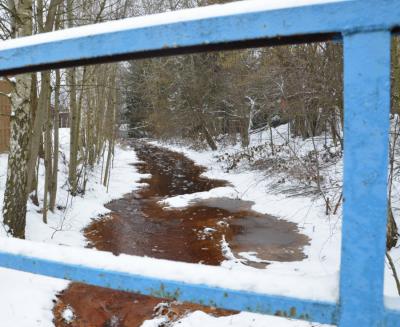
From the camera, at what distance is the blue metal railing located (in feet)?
2.46

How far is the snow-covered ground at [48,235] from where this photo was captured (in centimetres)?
450

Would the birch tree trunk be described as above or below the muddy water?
above

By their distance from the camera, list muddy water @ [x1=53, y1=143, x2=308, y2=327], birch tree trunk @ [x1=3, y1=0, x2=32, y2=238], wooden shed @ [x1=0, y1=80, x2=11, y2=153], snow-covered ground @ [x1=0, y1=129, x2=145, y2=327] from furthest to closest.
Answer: wooden shed @ [x1=0, y1=80, x2=11, y2=153]
birch tree trunk @ [x1=3, y1=0, x2=32, y2=238]
muddy water @ [x1=53, y1=143, x2=308, y2=327]
snow-covered ground @ [x1=0, y1=129, x2=145, y2=327]

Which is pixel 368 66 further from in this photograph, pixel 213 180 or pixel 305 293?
pixel 213 180

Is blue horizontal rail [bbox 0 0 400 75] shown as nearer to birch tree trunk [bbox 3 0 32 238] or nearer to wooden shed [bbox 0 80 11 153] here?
birch tree trunk [bbox 3 0 32 238]

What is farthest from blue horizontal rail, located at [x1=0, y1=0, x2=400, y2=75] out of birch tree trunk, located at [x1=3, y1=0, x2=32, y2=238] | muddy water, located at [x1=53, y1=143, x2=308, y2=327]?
birch tree trunk, located at [x1=3, y1=0, x2=32, y2=238]

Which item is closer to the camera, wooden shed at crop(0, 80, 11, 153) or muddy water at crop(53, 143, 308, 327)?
muddy water at crop(53, 143, 308, 327)

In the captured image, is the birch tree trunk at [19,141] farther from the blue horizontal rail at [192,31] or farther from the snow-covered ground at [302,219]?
the blue horizontal rail at [192,31]

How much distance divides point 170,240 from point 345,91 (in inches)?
303

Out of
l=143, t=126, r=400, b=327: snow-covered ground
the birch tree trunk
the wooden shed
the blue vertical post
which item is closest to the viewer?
the blue vertical post

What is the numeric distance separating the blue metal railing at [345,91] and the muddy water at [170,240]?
14.1 ft

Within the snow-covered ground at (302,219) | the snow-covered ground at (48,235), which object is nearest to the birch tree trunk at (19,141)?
the snow-covered ground at (48,235)

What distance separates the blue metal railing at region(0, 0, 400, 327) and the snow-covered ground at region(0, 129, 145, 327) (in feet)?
13.2

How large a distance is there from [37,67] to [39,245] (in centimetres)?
52
